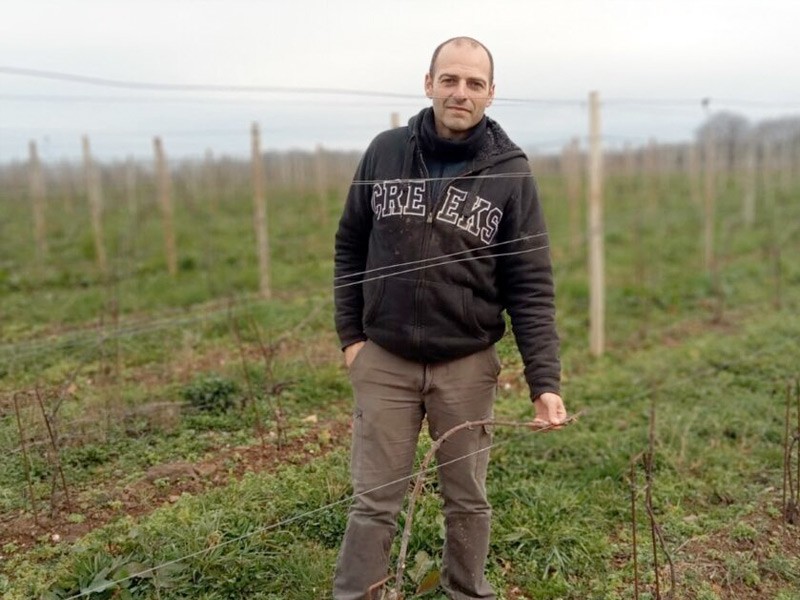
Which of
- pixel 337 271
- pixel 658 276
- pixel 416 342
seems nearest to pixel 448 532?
pixel 416 342

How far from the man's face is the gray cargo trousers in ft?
2.42

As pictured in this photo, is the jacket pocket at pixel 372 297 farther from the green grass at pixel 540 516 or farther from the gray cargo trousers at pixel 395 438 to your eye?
the green grass at pixel 540 516

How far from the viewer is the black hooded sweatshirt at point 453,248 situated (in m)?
2.26

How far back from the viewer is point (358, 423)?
240 cm

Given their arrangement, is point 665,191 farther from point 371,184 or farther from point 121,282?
point 371,184

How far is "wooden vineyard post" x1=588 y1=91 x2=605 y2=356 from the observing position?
5957mm

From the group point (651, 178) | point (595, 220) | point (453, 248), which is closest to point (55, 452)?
point (453, 248)

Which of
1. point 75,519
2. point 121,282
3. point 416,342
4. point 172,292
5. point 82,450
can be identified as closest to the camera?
point 416,342

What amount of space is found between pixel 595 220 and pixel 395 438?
4.18 metres

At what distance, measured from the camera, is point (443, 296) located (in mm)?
2244

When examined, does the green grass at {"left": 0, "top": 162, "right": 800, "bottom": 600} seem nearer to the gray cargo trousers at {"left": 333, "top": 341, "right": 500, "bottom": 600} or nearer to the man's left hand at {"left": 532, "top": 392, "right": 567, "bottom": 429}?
the gray cargo trousers at {"left": 333, "top": 341, "right": 500, "bottom": 600}

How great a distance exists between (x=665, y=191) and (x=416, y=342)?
21104 millimetres

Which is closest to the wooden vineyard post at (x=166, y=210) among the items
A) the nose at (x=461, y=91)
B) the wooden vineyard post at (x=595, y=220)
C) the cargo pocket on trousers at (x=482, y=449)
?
the wooden vineyard post at (x=595, y=220)

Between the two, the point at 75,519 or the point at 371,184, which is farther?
the point at 75,519
